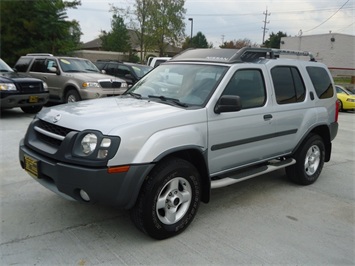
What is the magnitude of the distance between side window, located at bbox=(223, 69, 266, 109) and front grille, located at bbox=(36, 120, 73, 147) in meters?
1.78

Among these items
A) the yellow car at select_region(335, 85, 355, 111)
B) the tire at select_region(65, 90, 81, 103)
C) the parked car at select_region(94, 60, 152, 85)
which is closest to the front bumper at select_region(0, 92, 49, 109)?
the tire at select_region(65, 90, 81, 103)

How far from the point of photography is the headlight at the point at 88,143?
3.15 metres

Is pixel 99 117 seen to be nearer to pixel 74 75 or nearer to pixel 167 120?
pixel 167 120

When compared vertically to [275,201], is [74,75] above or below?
above

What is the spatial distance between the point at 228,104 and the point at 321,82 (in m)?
2.57

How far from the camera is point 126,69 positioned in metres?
14.0

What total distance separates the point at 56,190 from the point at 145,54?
126 ft

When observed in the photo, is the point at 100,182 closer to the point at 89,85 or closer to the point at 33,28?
the point at 89,85

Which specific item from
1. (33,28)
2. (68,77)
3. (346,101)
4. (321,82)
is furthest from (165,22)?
(321,82)

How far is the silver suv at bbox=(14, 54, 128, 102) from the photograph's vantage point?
35.1 ft

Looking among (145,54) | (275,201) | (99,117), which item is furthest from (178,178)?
(145,54)

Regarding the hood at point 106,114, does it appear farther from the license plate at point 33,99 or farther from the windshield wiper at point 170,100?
the license plate at point 33,99

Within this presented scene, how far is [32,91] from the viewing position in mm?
9836

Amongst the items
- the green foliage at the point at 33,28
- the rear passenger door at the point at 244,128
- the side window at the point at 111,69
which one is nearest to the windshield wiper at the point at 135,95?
the rear passenger door at the point at 244,128
